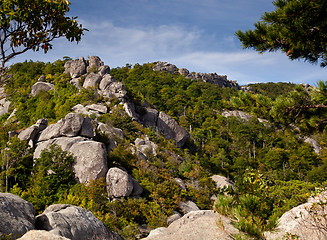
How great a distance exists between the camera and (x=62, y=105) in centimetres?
4053

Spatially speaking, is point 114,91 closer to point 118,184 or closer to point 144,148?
point 144,148

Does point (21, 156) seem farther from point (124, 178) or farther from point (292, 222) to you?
point (292, 222)

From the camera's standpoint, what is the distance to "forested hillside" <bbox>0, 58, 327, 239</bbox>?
6.64 metres

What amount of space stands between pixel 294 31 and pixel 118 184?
20.5m

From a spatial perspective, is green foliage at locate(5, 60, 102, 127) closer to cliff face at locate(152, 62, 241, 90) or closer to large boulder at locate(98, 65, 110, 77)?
large boulder at locate(98, 65, 110, 77)

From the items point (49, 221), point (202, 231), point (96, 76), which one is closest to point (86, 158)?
point (49, 221)

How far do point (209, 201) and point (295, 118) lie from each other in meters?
22.8

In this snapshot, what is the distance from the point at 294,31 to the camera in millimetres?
5527

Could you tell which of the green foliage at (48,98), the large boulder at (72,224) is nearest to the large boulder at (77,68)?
the green foliage at (48,98)

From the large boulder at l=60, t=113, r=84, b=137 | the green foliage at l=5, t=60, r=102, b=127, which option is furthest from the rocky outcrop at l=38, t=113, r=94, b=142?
the green foliage at l=5, t=60, r=102, b=127

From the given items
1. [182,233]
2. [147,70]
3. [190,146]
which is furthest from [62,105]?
[147,70]

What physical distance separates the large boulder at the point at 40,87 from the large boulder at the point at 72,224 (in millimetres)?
41622

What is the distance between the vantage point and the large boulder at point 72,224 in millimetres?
9031

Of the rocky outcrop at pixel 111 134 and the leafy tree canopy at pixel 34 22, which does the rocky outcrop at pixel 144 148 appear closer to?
the rocky outcrop at pixel 111 134
